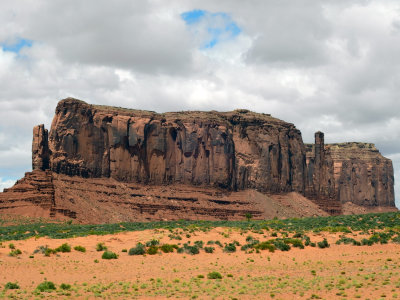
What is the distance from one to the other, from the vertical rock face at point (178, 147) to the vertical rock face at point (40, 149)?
562 cm

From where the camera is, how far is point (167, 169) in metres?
132

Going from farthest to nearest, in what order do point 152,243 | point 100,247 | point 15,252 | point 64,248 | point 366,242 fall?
1. point 366,242
2. point 152,243
3. point 100,247
4. point 64,248
5. point 15,252

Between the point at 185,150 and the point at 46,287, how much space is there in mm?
103935

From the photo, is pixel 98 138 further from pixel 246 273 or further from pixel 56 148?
pixel 246 273

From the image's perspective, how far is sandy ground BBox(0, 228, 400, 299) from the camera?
1283 inches

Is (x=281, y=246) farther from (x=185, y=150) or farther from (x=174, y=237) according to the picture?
(x=185, y=150)

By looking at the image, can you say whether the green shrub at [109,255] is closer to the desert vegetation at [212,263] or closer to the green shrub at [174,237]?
the desert vegetation at [212,263]

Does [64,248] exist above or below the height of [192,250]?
above

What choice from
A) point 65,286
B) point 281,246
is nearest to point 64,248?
point 65,286

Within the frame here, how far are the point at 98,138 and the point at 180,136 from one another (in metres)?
22.9

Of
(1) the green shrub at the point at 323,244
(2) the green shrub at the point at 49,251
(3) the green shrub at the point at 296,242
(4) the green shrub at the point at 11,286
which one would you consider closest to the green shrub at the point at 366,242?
(1) the green shrub at the point at 323,244

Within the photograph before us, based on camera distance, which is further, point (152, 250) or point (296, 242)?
point (296, 242)

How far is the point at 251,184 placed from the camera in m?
146

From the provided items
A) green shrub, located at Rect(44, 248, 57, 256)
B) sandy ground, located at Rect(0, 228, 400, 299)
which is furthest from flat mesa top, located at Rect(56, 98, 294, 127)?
green shrub, located at Rect(44, 248, 57, 256)
